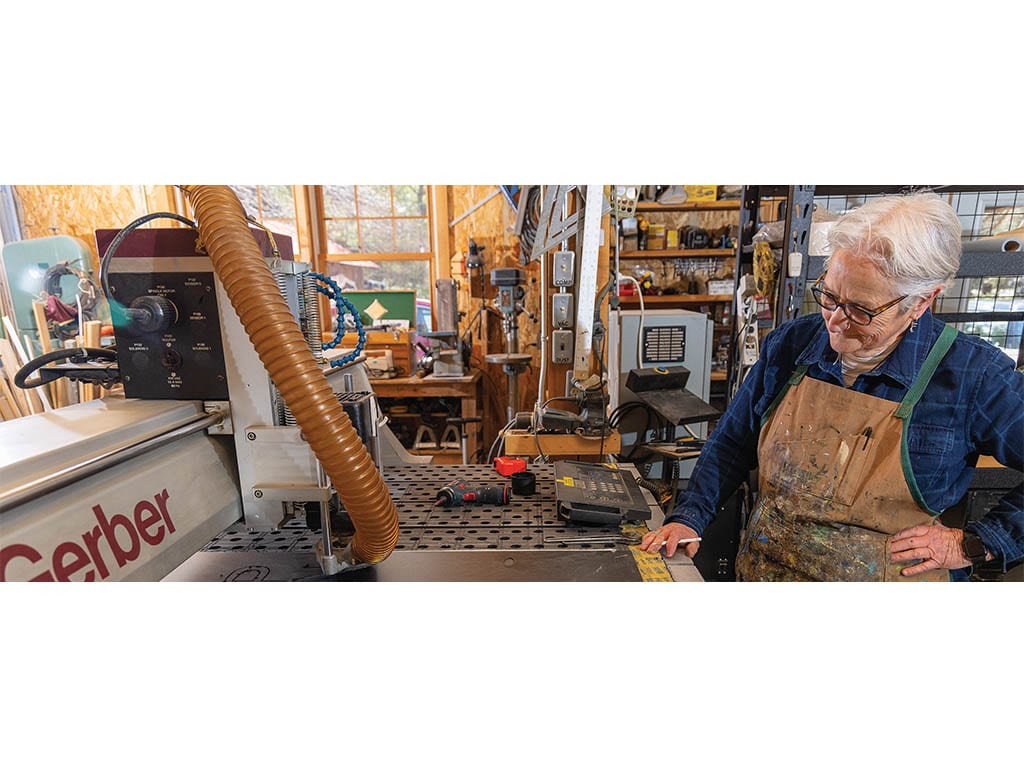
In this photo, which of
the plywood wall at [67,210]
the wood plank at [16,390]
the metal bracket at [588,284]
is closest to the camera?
the metal bracket at [588,284]

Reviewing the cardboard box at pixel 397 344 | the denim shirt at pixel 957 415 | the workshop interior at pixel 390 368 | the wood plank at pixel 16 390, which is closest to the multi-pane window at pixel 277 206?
the workshop interior at pixel 390 368

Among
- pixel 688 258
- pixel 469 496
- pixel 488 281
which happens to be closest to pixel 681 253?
pixel 688 258

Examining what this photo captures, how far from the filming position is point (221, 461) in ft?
2.51

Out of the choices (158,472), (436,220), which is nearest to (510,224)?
(436,220)

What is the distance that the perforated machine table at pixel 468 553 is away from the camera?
0.74 metres

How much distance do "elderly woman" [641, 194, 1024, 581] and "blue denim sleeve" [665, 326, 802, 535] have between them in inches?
1.1

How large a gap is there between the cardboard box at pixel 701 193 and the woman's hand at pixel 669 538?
2.52 meters

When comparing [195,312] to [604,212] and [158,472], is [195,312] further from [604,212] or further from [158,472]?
[604,212]

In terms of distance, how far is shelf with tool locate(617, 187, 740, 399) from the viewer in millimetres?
2979

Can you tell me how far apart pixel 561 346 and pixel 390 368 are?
5.84ft

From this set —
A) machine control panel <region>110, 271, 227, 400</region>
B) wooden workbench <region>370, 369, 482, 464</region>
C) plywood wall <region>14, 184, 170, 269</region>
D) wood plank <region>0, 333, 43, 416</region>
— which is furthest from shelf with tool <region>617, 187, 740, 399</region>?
wood plank <region>0, 333, 43, 416</region>

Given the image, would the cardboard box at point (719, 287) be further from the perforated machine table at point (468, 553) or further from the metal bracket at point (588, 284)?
the perforated machine table at point (468, 553)

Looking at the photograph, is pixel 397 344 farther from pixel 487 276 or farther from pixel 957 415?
pixel 957 415

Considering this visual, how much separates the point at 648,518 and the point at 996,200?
6.31 feet
